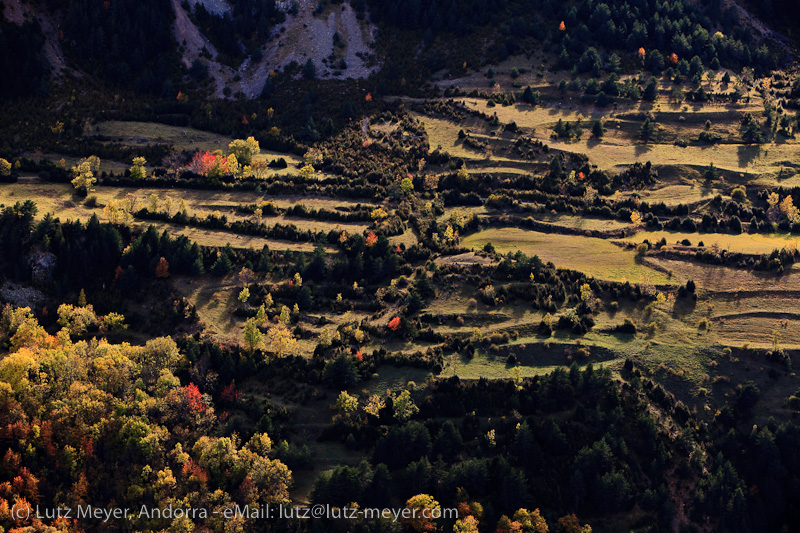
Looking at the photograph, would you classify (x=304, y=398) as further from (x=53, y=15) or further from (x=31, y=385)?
(x=53, y=15)

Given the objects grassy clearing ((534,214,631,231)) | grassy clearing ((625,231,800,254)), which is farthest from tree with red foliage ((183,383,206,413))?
grassy clearing ((625,231,800,254))

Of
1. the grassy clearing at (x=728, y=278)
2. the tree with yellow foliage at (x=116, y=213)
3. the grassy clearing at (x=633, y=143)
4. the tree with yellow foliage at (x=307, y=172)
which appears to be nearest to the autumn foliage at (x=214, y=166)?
the tree with yellow foliage at (x=307, y=172)

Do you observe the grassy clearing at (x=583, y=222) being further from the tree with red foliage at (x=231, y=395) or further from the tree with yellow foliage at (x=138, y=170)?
the tree with yellow foliage at (x=138, y=170)

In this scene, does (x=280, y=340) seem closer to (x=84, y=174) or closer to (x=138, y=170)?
(x=138, y=170)

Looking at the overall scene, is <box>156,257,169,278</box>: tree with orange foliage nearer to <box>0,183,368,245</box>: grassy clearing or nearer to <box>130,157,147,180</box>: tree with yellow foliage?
<box>0,183,368,245</box>: grassy clearing

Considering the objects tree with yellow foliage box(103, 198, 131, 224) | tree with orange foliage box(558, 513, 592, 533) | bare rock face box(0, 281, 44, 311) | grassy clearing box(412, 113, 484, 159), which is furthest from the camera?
grassy clearing box(412, 113, 484, 159)

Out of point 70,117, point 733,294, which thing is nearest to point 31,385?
point 70,117

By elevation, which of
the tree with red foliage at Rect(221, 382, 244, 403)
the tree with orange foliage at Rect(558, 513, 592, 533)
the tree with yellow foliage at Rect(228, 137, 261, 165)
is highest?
the tree with yellow foliage at Rect(228, 137, 261, 165)
